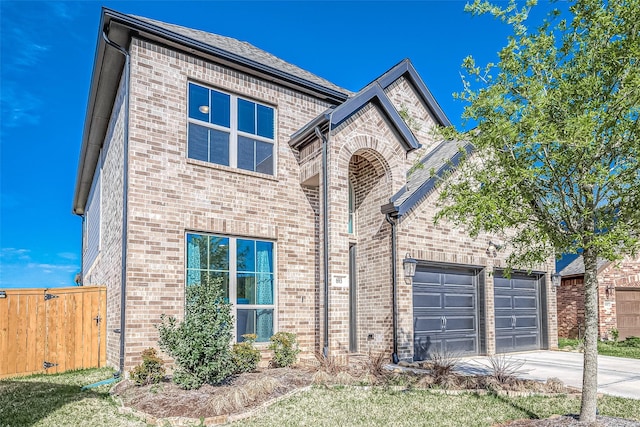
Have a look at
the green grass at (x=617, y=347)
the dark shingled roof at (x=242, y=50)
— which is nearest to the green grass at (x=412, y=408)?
the dark shingled roof at (x=242, y=50)

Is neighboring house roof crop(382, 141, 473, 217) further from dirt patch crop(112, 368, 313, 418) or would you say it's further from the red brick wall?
the red brick wall

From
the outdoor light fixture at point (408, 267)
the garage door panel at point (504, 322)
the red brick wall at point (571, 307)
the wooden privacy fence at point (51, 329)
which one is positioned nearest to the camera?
the wooden privacy fence at point (51, 329)

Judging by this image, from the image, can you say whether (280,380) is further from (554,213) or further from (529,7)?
(529,7)

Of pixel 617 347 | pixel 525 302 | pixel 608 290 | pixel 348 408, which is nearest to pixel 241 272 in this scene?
pixel 348 408

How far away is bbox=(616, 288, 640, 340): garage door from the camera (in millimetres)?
18344

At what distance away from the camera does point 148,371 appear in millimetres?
8055

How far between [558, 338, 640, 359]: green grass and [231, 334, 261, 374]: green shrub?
1016 centimetres

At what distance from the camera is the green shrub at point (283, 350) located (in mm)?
9773

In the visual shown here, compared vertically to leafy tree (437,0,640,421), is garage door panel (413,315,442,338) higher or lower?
lower

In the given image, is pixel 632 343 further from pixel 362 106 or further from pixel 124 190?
pixel 124 190

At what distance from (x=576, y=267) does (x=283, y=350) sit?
13.7 metres

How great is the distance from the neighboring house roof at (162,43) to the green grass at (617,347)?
409 inches

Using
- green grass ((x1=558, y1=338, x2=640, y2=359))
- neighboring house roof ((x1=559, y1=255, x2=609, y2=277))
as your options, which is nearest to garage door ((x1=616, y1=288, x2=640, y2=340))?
neighboring house roof ((x1=559, y1=255, x2=609, y2=277))

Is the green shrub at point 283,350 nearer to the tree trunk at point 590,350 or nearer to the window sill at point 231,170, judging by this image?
the window sill at point 231,170
